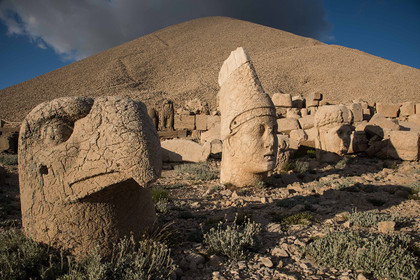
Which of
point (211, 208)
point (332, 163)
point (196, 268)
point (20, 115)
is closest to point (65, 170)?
point (196, 268)

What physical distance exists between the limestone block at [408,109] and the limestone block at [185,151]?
41.9 feet

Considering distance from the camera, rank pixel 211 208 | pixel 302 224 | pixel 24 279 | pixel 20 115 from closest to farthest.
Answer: pixel 24 279 → pixel 302 224 → pixel 211 208 → pixel 20 115

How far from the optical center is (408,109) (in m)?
15.2

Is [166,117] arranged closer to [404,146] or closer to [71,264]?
[404,146]

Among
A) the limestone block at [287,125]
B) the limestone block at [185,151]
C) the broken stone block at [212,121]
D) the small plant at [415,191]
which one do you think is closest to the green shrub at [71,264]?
the small plant at [415,191]

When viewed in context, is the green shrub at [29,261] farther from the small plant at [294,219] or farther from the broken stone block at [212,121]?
the broken stone block at [212,121]

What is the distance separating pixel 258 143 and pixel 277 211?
62.5 inches

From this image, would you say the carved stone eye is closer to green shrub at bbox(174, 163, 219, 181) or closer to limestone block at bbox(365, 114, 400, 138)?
green shrub at bbox(174, 163, 219, 181)

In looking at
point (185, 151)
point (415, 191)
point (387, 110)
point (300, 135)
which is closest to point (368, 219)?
point (415, 191)

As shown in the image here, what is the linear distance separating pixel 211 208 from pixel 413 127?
513 inches

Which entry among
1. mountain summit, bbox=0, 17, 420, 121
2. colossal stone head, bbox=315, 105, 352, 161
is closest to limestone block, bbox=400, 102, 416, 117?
mountain summit, bbox=0, 17, 420, 121

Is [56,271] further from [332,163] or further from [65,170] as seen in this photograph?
[332,163]

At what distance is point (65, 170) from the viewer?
7.06 feet

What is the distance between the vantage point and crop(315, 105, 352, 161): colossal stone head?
26.8 ft
